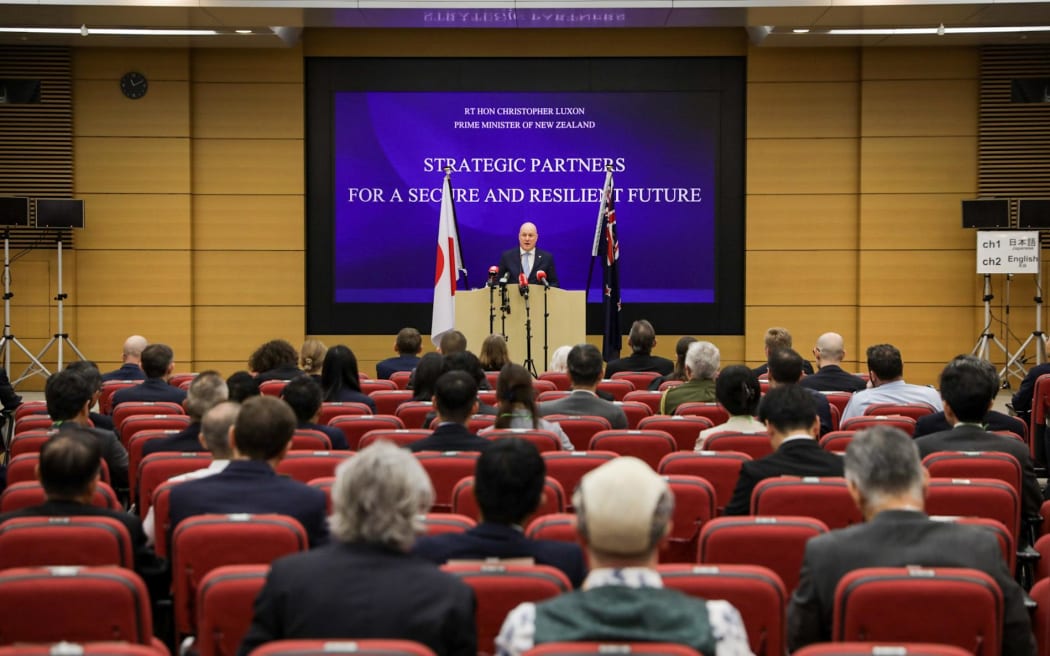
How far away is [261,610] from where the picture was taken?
263 cm

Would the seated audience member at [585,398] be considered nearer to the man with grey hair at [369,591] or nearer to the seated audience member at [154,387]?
the seated audience member at [154,387]

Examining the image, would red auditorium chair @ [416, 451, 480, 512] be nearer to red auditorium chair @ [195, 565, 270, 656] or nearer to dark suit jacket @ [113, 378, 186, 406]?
red auditorium chair @ [195, 565, 270, 656]

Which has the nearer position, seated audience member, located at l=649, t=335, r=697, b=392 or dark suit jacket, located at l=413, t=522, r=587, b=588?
dark suit jacket, located at l=413, t=522, r=587, b=588

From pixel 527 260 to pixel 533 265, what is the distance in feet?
0.51

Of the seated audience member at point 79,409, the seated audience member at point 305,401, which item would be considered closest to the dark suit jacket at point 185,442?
the seated audience member at point 79,409

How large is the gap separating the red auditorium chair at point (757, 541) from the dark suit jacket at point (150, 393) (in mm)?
4393

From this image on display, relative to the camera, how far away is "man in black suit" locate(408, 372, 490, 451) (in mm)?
4883

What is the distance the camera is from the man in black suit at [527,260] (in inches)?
477

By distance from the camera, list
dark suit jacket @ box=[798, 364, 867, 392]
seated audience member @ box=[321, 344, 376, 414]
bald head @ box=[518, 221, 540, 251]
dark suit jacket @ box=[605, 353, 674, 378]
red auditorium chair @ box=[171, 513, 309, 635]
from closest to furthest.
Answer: red auditorium chair @ box=[171, 513, 309, 635], seated audience member @ box=[321, 344, 376, 414], dark suit jacket @ box=[798, 364, 867, 392], dark suit jacket @ box=[605, 353, 674, 378], bald head @ box=[518, 221, 540, 251]

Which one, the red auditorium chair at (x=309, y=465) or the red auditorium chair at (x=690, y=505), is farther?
the red auditorium chair at (x=309, y=465)

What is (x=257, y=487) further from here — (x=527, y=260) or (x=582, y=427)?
(x=527, y=260)

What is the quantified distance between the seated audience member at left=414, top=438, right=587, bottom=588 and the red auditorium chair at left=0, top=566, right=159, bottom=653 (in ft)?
2.34

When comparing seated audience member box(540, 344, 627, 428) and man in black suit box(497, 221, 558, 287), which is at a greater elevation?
man in black suit box(497, 221, 558, 287)

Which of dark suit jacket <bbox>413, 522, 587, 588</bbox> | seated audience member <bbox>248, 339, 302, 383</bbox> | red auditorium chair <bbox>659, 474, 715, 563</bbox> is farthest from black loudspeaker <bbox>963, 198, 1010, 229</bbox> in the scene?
dark suit jacket <bbox>413, 522, 587, 588</bbox>
